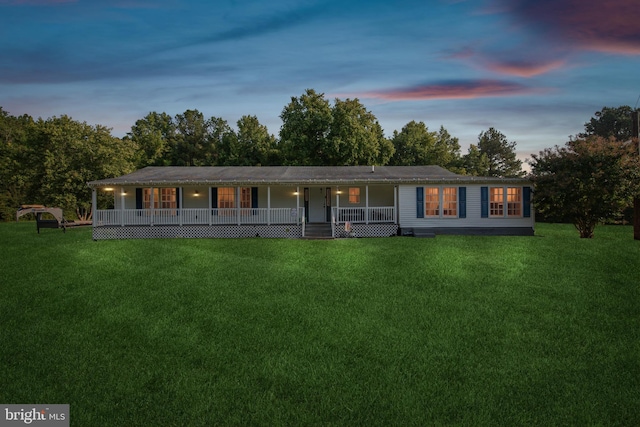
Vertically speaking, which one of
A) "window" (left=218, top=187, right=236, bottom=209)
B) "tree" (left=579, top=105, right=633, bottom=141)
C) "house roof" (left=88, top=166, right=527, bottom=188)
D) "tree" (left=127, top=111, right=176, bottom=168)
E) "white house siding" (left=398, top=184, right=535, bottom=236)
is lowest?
"white house siding" (left=398, top=184, right=535, bottom=236)

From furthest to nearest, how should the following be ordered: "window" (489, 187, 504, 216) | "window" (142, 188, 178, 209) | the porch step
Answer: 1. "window" (142, 188, 178, 209)
2. "window" (489, 187, 504, 216)
3. the porch step

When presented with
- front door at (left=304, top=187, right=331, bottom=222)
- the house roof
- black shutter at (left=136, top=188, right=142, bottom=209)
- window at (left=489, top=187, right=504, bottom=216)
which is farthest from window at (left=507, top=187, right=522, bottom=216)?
black shutter at (left=136, top=188, right=142, bottom=209)

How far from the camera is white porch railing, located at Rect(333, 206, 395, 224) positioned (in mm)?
20781

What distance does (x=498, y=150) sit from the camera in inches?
2160

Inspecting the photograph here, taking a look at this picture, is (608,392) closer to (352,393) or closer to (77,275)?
(352,393)

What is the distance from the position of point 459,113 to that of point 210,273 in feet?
83.1

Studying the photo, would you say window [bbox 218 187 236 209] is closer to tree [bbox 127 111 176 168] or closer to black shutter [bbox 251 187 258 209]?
black shutter [bbox 251 187 258 209]

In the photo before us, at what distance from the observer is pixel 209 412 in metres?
5.38

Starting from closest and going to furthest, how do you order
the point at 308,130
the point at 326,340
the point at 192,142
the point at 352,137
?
the point at 326,340
the point at 352,137
the point at 308,130
the point at 192,142

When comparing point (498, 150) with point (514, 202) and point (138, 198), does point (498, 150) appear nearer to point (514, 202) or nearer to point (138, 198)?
point (514, 202)

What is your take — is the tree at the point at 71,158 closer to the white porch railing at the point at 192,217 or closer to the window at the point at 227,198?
the white porch railing at the point at 192,217

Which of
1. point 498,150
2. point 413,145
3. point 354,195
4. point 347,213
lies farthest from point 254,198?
point 498,150

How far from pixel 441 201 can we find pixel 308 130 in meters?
19.1

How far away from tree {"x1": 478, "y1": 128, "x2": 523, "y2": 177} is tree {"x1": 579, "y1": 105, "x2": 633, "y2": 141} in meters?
12.3
